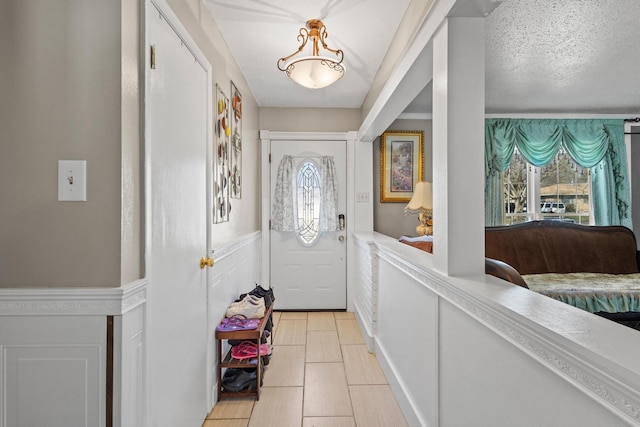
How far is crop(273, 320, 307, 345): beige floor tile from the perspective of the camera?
11.1 ft

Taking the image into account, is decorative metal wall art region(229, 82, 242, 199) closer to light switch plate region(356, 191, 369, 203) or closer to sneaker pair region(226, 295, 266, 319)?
sneaker pair region(226, 295, 266, 319)

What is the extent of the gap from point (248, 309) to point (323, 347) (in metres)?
0.96

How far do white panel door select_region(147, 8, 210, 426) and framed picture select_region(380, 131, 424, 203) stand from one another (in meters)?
2.78

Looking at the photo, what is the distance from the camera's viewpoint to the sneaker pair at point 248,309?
258cm

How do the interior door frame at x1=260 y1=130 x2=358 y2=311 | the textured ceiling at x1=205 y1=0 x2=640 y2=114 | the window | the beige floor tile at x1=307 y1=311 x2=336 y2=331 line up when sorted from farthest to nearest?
the window, the interior door frame at x1=260 y1=130 x2=358 y2=311, the beige floor tile at x1=307 y1=311 x2=336 y2=331, the textured ceiling at x1=205 y1=0 x2=640 y2=114

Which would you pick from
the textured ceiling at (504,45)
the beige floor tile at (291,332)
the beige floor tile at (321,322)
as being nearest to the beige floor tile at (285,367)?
the beige floor tile at (291,332)

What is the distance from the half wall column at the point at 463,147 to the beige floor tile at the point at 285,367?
5.42 feet

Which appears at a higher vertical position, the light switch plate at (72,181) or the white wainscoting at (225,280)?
the light switch plate at (72,181)

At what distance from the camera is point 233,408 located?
2268 mm

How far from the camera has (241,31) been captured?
253 cm

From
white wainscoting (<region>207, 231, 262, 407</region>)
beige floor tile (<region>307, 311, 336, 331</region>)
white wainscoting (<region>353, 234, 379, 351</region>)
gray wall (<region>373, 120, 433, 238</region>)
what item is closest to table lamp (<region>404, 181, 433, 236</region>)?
gray wall (<region>373, 120, 433, 238</region>)

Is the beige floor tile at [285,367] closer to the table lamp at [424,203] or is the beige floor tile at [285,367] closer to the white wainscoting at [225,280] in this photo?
the white wainscoting at [225,280]

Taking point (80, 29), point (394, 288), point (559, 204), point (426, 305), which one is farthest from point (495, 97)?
point (80, 29)

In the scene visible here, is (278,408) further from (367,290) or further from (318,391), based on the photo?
(367,290)
